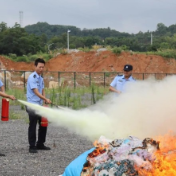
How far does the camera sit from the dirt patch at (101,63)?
167 feet

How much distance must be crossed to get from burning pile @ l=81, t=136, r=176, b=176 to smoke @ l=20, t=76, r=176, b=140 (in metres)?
0.51

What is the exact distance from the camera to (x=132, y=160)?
439 cm

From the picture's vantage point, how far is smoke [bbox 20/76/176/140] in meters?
5.24

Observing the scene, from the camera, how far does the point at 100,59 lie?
5169 centimetres

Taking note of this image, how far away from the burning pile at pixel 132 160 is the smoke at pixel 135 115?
0.51 metres

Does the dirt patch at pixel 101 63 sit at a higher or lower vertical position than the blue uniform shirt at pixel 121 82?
higher

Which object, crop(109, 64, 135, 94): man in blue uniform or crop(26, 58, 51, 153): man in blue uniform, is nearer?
crop(26, 58, 51, 153): man in blue uniform

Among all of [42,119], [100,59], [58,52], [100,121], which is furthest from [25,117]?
[58,52]

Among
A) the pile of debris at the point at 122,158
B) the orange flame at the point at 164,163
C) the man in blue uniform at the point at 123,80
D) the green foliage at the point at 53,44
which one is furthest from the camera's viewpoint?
the green foliage at the point at 53,44

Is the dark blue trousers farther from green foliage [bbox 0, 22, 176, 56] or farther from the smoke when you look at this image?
green foliage [bbox 0, 22, 176, 56]

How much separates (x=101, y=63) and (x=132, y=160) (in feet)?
153

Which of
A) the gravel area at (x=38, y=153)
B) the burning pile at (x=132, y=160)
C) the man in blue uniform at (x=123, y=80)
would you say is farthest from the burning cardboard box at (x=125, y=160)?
the man in blue uniform at (x=123, y=80)

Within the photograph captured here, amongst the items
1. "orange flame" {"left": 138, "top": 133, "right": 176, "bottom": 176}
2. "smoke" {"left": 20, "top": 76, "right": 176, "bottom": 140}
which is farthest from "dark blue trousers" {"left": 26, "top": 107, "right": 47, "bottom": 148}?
"orange flame" {"left": 138, "top": 133, "right": 176, "bottom": 176}

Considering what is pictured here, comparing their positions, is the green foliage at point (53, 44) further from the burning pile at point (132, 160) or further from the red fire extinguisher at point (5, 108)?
the burning pile at point (132, 160)
